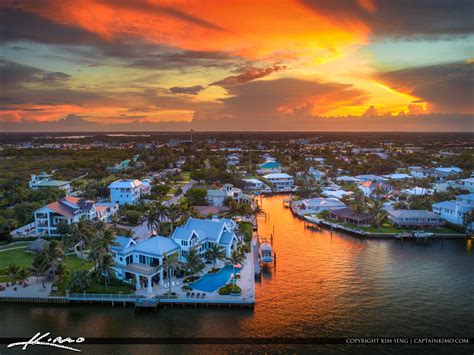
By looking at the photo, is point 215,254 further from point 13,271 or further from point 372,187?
point 372,187

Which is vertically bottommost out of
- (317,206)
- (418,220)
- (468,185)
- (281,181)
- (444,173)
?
(418,220)

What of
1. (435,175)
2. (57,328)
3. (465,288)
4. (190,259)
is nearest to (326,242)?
(465,288)

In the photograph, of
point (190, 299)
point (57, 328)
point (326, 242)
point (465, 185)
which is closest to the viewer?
point (57, 328)

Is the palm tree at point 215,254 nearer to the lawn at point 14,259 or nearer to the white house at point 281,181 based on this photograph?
the lawn at point 14,259

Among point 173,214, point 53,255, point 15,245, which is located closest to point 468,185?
point 173,214

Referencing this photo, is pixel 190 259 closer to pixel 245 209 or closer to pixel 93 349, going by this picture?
pixel 93 349

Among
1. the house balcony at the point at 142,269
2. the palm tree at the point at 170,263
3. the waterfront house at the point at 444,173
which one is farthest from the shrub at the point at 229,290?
the waterfront house at the point at 444,173
